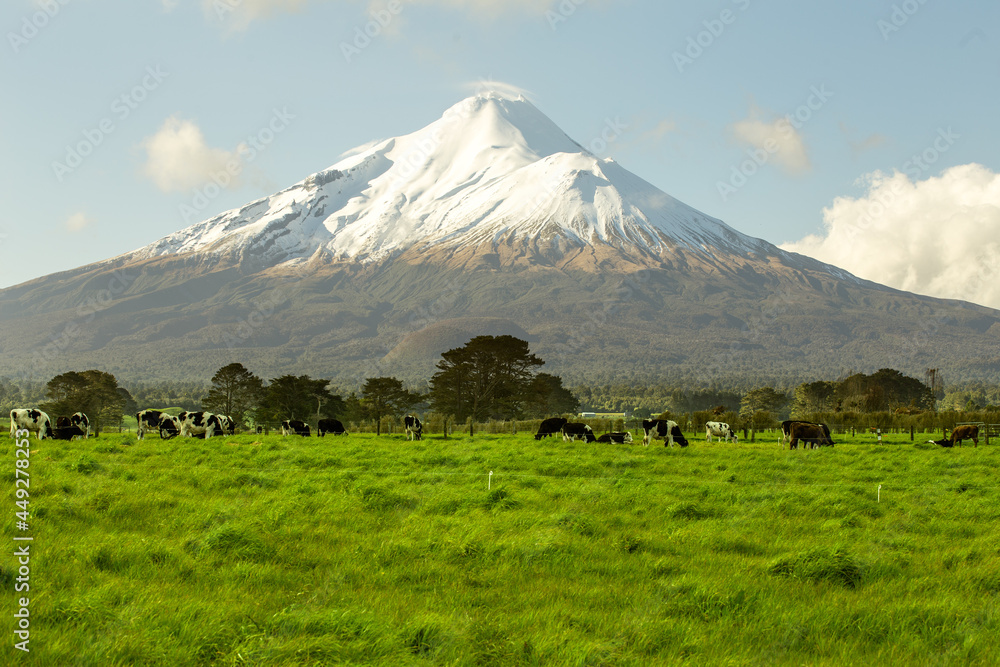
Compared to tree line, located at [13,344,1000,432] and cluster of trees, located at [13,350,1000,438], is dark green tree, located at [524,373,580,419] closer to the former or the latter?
cluster of trees, located at [13,350,1000,438]

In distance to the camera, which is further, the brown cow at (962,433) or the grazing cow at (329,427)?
the grazing cow at (329,427)

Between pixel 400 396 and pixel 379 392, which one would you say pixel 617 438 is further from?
pixel 400 396

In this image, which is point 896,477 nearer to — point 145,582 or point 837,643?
point 837,643

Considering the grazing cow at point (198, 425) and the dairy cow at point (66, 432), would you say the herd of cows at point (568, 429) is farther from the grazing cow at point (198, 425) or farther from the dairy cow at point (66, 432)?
the dairy cow at point (66, 432)

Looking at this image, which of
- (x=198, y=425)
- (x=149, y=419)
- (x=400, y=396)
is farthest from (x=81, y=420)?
(x=400, y=396)

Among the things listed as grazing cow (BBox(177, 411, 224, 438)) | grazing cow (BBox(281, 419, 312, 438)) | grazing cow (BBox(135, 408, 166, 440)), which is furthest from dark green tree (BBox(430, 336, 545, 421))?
grazing cow (BBox(177, 411, 224, 438))

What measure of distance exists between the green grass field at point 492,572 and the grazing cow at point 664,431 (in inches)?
740

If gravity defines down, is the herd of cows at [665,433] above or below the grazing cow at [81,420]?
above

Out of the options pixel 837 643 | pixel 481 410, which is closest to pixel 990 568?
pixel 837 643

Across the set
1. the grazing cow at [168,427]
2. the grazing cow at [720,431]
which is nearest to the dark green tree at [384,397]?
the grazing cow at [168,427]

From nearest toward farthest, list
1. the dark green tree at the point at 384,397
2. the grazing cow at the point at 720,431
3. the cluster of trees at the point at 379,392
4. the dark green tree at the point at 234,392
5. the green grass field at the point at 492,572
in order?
1. the green grass field at the point at 492,572
2. the grazing cow at the point at 720,431
3. the cluster of trees at the point at 379,392
4. the dark green tree at the point at 384,397
5. the dark green tree at the point at 234,392

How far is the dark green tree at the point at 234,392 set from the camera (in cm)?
8025

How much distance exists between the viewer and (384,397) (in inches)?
3000

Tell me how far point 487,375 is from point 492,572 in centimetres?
6477
